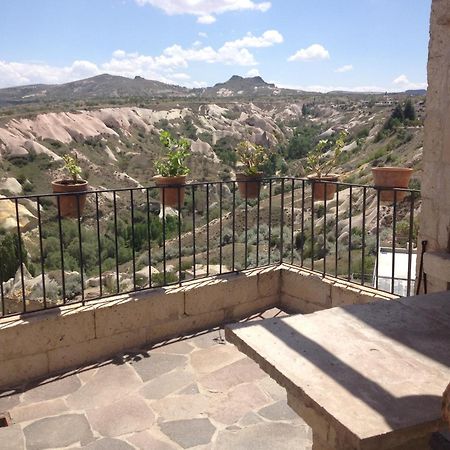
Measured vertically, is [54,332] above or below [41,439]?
above

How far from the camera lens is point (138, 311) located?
13.9 ft

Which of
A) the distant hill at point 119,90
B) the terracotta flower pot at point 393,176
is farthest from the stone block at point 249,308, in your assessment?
the distant hill at point 119,90

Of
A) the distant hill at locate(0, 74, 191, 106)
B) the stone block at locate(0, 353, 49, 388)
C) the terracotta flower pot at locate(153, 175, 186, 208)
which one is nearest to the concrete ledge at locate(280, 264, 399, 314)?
the terracotta flower pot at locate(153, 175, 186, 208)

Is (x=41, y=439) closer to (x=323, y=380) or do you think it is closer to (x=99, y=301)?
(x=99, y=301)

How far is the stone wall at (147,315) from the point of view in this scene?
12.3 feet

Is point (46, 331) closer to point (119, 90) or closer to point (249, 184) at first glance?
point (249, 184)

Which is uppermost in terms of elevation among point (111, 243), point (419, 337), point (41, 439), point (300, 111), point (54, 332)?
point (300, 111)

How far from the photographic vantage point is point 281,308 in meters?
5.08

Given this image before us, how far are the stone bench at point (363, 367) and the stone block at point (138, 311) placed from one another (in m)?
2.02

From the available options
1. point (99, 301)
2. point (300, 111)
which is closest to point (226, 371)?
point (99, 301)

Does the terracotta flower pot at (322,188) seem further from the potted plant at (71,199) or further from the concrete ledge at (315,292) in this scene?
the potted plant at (71,199)

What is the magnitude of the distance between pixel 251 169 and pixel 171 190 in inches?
35.0

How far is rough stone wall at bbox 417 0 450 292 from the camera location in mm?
3275

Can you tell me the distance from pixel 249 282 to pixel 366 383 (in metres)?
3.10
